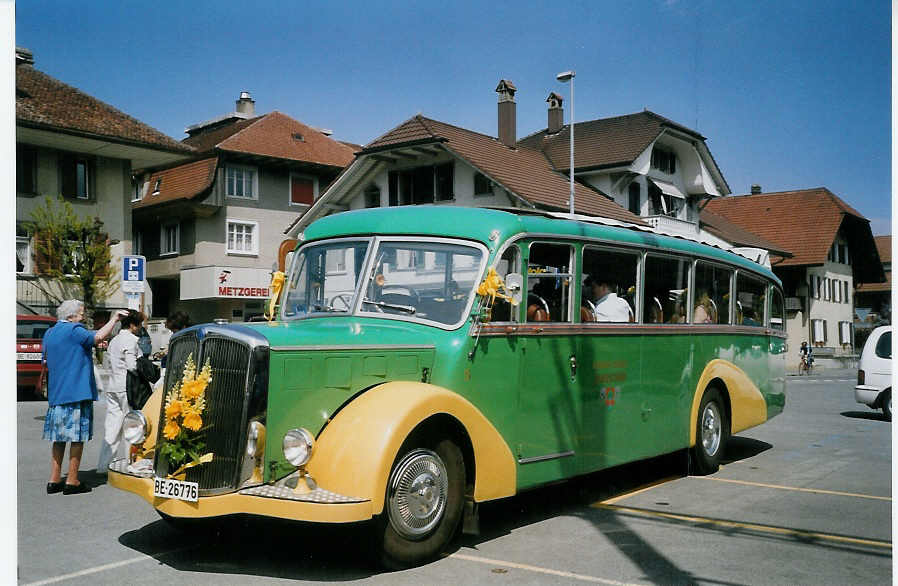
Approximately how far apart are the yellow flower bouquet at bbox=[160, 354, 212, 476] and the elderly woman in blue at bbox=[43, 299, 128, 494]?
286cm

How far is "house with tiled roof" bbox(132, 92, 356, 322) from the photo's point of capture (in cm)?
3441

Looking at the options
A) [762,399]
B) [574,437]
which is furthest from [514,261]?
[762,399]

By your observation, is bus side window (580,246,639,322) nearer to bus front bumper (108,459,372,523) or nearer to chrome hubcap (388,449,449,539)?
chrome hubcap (388,449,449,539)

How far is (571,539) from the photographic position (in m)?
6.29

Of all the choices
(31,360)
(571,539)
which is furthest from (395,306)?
(31,360)

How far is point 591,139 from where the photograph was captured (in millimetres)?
33594

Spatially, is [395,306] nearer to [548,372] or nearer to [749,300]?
[548,372]

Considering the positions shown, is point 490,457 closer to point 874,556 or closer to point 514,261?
point 514,261

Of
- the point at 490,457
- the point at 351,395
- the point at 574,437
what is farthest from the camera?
the point at 574,437

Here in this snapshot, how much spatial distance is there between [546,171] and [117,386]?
843 inches

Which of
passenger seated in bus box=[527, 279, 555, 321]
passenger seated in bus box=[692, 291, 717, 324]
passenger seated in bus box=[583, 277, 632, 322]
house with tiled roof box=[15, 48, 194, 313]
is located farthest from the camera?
house with tiled roof box=[15, 48, 194, 313]

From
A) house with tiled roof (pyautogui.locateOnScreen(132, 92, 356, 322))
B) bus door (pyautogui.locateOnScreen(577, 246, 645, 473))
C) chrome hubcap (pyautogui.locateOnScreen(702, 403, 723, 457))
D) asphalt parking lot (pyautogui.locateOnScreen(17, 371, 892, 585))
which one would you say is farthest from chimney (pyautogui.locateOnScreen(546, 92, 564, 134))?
bus door (pyautogui.locateOnScreen(577, 246, 645, 473))

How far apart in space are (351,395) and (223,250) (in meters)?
31.3

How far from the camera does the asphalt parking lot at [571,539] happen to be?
5379 millimetres
